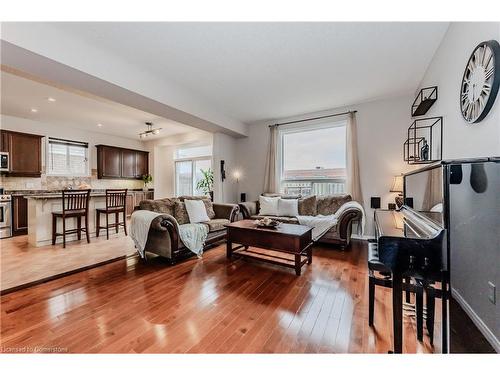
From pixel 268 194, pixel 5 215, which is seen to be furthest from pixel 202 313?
pixel 5 215

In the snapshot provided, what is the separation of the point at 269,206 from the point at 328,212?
1.14 meters

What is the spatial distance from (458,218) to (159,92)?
3568mm

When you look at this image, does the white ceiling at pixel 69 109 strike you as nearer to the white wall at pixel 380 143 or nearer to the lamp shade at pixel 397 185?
the white wall at pixel 380 143

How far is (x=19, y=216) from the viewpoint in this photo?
466cm

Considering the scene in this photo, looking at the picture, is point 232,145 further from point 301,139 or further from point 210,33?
point 210,33

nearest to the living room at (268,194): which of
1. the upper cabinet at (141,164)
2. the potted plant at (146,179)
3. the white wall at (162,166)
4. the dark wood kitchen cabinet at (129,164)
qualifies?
the dark wood kitchen cabinet at (129,164)

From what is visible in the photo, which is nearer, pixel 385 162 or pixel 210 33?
pixel 210 33

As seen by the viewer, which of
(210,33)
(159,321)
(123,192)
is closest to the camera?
(159,321)

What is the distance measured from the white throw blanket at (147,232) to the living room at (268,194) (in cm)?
3

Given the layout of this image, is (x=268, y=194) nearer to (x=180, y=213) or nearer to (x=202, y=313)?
(x=180, y=213)

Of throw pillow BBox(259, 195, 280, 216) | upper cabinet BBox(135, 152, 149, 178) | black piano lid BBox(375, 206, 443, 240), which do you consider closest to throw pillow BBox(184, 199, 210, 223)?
throw pillow BBox(259, 195, 280, 216)

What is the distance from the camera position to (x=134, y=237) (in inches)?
124

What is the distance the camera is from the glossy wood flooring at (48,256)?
257cm

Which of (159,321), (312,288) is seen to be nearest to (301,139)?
(312,288)
